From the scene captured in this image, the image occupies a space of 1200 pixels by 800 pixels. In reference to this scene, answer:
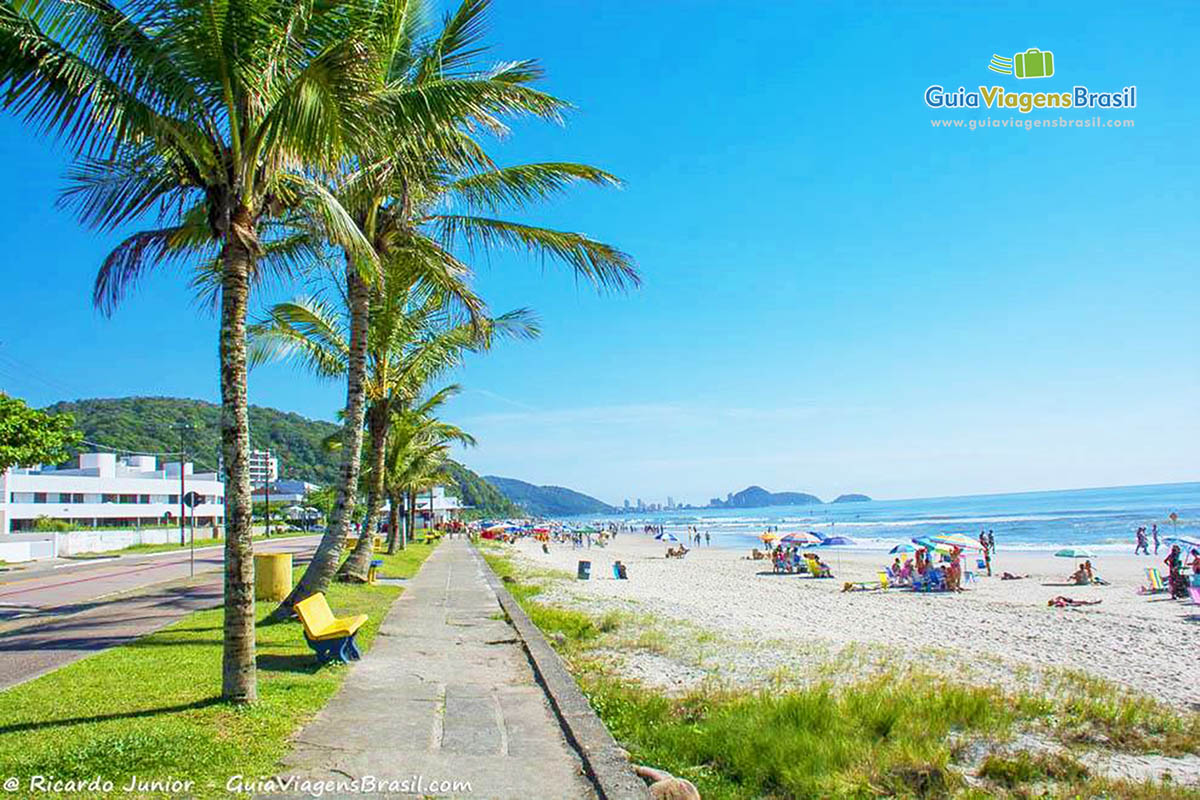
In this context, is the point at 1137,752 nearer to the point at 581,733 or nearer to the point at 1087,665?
the point at 581,733

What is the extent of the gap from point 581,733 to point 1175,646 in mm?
12366

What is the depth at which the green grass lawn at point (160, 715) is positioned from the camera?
13.9 feet

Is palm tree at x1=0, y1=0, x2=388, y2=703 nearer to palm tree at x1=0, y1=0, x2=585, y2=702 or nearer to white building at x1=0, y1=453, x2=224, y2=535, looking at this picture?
palm tree at x1=0, y1=0, x2=585, y2=702

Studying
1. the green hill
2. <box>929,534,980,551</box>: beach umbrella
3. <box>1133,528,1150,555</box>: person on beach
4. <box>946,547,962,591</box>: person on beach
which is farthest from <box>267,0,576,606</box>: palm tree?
the green hill

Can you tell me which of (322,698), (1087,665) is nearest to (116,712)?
(322,698)

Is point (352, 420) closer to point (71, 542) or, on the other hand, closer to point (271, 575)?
point (271, 575)

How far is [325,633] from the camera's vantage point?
7.27 meters

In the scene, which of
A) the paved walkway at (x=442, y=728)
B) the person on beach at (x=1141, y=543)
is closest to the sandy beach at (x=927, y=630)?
the paved walkway at (x=442, y=728)

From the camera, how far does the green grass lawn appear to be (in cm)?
423

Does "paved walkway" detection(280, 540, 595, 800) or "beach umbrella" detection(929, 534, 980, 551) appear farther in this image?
"beach umbrella" detection(929, 534, 980, 551)

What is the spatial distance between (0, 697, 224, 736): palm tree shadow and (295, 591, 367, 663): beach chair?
150 cm

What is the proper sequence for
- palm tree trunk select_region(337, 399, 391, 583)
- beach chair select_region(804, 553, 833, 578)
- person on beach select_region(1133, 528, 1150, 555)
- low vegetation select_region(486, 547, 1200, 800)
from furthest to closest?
person on beach select_region(1133, 528, 1150, 555) → beach chair select_region(804, 553, 833, 578) → palm tree trunk select_region(337, 399, 391, 583) → low vegetation select_region(486, 547, 1200, 800)

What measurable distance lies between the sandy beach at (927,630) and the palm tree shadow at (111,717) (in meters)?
4.28

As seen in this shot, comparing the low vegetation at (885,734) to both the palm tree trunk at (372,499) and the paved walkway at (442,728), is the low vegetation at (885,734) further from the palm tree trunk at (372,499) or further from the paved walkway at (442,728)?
the palm tree trunk at (372,499)
